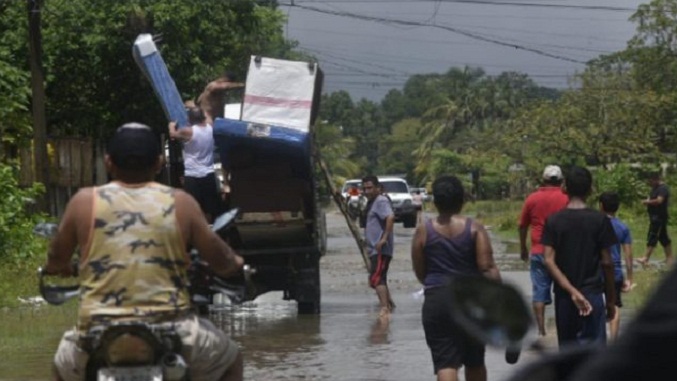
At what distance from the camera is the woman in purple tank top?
8852 millimetres

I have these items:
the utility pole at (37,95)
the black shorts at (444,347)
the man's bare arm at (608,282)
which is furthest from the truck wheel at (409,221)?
the black shorts at (444,347)

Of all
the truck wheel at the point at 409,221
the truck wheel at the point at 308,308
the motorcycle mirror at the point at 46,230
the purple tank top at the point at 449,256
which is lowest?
the truck wheel at the point at 409,221

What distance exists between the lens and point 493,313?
256 cm

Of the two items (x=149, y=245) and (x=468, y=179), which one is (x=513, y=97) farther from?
(x=149, y=245)

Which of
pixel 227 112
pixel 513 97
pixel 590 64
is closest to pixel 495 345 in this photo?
pixel 227 112

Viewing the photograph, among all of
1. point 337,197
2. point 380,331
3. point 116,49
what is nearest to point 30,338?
point 380,331

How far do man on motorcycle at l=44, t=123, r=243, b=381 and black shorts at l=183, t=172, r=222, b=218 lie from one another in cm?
949

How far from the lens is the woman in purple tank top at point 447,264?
348 inches

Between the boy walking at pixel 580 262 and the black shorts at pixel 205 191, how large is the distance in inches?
244

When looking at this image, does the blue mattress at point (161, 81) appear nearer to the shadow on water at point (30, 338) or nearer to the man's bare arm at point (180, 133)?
the man's bare arm at point (180, 133)

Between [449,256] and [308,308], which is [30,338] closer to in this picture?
[308,308]

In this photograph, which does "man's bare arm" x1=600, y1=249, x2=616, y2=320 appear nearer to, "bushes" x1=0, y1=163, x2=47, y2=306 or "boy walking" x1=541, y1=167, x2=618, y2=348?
"boy walking" x1=541, y1=167, x2=618, y2=348

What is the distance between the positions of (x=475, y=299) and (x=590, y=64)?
60.4 metres

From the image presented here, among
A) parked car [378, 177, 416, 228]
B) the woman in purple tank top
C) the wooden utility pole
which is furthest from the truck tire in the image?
parked car [378, 177, 416, 228]
